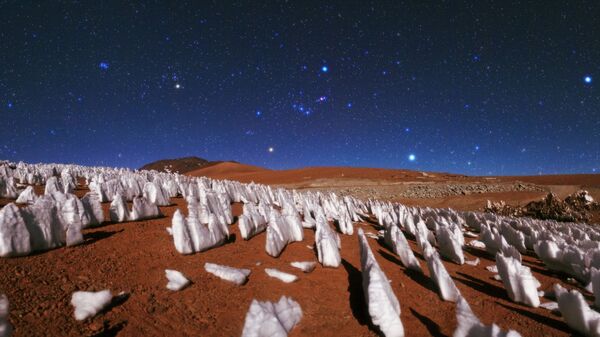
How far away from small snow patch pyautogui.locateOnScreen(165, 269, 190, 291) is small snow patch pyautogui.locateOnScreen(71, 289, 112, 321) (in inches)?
29.4

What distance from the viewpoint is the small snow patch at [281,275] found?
4508mm

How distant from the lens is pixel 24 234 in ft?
12.6

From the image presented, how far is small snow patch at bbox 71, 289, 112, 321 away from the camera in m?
2.85

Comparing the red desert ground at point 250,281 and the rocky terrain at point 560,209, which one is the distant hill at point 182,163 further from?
the red desert ground at point 250,281

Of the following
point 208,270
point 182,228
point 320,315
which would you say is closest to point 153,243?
point 182,228

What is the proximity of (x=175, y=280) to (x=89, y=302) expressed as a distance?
40.0 inches

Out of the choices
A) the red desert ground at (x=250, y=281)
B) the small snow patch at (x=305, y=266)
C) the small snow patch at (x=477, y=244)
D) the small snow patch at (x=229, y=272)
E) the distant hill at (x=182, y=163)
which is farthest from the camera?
the distant hill at (x=182, y=163)

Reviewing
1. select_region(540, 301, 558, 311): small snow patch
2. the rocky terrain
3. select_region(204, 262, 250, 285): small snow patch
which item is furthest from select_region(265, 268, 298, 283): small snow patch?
the rocky terrain

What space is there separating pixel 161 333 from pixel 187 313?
16.5 inches

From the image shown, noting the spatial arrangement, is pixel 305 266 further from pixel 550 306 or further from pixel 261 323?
pixel 550 306

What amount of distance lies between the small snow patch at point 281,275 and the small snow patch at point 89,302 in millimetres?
2207

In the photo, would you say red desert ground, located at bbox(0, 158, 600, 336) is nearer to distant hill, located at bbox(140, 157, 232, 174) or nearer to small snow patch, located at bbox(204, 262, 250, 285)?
small snow patch, located at bbox(204, 262, 250, 285)

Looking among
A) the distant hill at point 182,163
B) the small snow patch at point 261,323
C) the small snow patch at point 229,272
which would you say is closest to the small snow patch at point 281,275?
the small snow patch at point 229,272

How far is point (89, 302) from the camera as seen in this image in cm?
298
